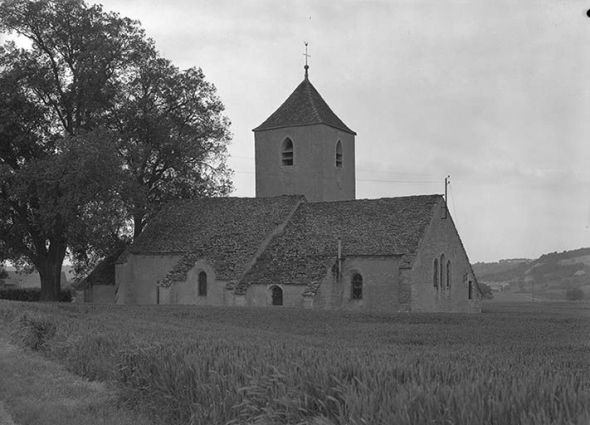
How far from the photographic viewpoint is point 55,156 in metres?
44.7

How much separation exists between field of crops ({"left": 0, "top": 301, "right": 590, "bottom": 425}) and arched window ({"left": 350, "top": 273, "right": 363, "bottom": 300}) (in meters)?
19.5

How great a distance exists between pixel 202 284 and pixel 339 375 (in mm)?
36809

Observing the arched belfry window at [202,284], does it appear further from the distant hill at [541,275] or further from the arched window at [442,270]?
the distant hill at [541,275]

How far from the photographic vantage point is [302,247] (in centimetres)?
4438

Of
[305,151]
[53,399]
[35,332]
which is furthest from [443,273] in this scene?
[53,399]

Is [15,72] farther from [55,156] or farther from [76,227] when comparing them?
[76,227]

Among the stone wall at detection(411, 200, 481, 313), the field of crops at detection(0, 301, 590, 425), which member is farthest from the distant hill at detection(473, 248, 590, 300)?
the field of crops at detection(0, 301, 590, 425)

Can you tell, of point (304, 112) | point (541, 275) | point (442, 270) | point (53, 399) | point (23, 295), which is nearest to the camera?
point (53, 399)

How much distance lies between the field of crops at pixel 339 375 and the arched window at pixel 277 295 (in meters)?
19.5

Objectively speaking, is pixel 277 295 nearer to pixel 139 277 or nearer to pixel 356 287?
pixel 356 287

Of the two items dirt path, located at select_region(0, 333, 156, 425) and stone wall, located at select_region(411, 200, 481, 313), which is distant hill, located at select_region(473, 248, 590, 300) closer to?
stone wall, located at select_region(411, 200, 481, 313)

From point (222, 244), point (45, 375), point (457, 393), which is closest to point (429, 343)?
point (45, 375)

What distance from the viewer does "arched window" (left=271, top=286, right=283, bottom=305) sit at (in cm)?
4255

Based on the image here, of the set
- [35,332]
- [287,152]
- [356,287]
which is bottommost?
[35,332]
